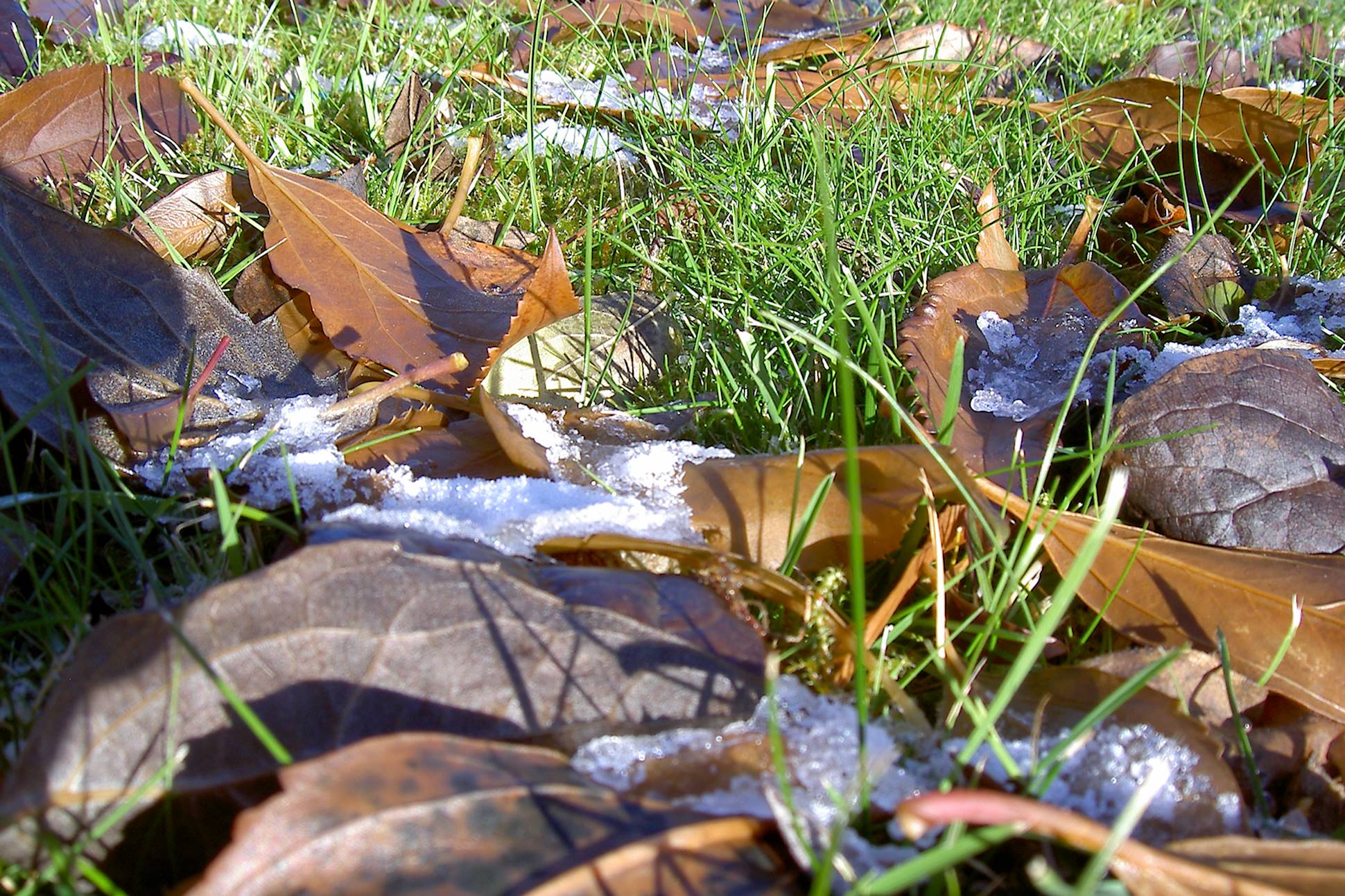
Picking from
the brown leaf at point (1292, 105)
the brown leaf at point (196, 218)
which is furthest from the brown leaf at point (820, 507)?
the brown leaf at point (1292, 105)

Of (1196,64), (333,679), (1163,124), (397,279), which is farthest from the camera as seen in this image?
(1196,64)

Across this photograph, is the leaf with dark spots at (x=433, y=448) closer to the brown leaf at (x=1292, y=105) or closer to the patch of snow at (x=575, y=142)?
the patch of snow at (x=575, y=142)

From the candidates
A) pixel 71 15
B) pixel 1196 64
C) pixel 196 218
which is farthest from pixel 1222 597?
pixel 71 15

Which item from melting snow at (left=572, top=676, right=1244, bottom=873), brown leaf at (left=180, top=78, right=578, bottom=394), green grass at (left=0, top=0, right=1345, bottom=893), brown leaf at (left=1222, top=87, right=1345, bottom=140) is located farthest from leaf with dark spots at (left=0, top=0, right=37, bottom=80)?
brown leaf at (left=1222, top=87, right=1345, bottom=140)

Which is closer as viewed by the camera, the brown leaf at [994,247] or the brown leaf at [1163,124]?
the brown leaf at [994,247]

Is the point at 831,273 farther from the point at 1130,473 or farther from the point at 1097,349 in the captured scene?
the point at 1097,349

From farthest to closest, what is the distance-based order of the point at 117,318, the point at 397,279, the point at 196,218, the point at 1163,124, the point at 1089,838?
the point at 1163,124 < the point at 196,218 < the point at 397,279 < the point at 117,318 < the point at 1089,838

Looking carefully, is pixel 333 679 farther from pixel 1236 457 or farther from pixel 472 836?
pixel 1236 457
